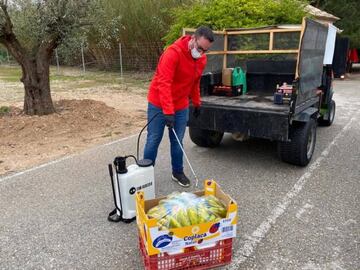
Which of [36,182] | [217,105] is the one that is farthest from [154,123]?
[36,182]

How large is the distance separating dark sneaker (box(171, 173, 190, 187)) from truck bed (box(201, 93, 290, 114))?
1.13 metres

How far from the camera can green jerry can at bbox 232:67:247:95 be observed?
19.8 feet

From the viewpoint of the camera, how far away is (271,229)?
3320 mm

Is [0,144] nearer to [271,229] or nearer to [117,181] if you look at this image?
[117,181]

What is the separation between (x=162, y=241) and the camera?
2.44 meters

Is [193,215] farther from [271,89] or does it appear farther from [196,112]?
[271,89]

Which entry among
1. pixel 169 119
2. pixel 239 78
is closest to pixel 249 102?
pixel 239 78

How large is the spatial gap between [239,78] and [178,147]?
2499 millimetres

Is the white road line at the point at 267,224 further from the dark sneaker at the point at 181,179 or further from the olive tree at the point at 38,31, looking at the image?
the olive tree at the point at 38,31

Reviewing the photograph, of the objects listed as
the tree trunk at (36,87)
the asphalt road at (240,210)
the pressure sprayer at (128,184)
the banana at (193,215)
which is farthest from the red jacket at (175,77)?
the tree trunk at (36,87)

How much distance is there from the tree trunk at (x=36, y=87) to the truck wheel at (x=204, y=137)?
3.87m

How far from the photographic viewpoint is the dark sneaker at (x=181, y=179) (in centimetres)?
429

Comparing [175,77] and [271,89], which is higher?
[175,77]

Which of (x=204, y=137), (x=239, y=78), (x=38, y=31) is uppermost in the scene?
(x=38, y=31)
